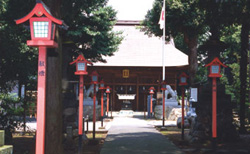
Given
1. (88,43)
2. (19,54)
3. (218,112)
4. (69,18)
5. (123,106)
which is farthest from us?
(123,106)

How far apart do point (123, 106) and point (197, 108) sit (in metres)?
18.0

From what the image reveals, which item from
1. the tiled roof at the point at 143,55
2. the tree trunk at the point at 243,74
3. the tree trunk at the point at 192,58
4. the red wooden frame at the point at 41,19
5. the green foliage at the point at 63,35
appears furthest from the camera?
the tiled roof at the point at 143,55

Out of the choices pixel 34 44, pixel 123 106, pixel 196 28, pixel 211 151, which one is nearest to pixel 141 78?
pixel 123 106

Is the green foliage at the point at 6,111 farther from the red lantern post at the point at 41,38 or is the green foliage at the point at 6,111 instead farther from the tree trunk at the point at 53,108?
the red lantern post at the point at 41,38

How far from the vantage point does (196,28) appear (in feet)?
67.1

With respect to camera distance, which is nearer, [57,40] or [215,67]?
[57,40]

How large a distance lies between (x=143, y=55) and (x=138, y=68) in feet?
5.50

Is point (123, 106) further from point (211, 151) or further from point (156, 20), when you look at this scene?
point (211, 151)

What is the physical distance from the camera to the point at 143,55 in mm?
31203

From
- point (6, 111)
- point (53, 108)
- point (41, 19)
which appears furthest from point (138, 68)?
point (41, 19)

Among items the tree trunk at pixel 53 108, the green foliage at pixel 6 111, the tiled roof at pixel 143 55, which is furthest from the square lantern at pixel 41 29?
the tiled roof at pixel 143 55

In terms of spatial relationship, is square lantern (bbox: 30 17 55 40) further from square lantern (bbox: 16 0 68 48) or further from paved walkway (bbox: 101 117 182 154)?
paved walkway (bbox: 101 117 182 154)

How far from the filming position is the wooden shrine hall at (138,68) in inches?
1170

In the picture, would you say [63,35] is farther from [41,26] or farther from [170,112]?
[170,112]
